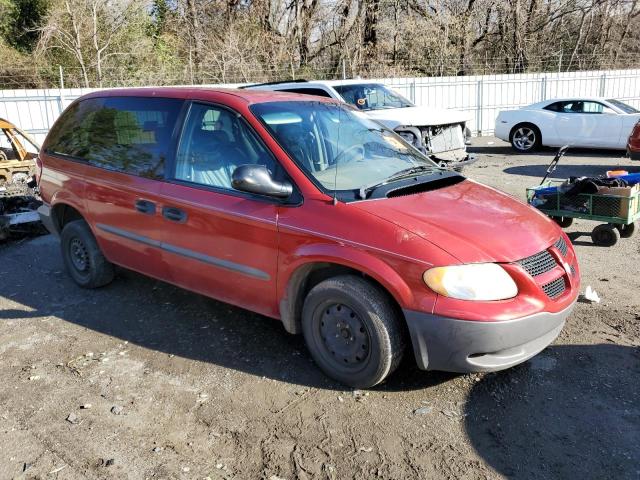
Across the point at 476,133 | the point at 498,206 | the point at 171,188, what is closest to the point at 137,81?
the point at 476,133

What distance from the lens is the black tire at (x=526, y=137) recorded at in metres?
14.2

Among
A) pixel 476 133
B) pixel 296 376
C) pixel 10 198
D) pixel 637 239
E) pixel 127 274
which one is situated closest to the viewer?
pixel 296 376

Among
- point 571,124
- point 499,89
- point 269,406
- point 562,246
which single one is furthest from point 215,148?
point 499,89

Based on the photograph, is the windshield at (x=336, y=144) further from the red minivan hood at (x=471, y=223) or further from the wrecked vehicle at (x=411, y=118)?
the wrecked vehicle at (x=411, y=118)

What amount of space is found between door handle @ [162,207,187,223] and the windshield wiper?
133 cm

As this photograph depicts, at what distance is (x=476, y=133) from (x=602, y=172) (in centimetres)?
776

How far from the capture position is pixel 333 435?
123 inches

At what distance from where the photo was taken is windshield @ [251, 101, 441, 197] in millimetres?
3744

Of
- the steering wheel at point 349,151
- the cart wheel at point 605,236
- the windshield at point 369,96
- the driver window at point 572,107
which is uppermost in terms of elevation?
the windshield at point 369,96

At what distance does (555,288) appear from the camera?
3354 mm

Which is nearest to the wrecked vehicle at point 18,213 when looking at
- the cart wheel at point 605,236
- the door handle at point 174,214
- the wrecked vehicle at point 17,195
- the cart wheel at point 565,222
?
the wrecked vehicle at point 17,195

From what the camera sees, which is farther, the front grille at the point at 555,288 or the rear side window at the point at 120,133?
the rear side window at the point at 120,133

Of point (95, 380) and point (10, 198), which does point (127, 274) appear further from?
point (10, 198)

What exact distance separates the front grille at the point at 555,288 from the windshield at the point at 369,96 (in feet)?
26.1
